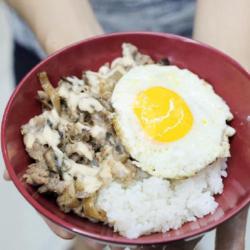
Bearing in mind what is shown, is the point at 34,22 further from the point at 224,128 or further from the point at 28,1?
the point at 224,128

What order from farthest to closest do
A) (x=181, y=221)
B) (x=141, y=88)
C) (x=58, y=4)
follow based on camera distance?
(x=58, y=4)
(x=141, y=88)
(x=181, y=221)

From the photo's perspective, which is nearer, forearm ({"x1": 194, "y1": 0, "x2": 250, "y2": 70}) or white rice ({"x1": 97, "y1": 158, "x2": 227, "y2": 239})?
white rice ({"x1": 97, "y1": 158, "x2": 227, "y2": 239})

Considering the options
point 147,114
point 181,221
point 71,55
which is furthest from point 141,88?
point 181,221

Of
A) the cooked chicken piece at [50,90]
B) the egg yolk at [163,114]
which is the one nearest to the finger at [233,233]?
the egg yolk at [163,114]

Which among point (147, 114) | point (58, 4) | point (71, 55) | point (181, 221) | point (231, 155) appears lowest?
point (181, 221)

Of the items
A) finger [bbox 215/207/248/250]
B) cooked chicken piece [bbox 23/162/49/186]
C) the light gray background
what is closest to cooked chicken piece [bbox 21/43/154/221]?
cooked chicken piece [bbox 23/162/49/186]

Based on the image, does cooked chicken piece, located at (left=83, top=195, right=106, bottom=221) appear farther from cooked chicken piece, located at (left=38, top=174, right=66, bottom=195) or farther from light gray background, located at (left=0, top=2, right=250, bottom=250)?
light gray background, located at (left=0, top=2, right=250, bottom=250)

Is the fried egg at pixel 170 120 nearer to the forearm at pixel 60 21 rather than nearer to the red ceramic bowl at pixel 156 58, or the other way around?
the red ceramic bowl at pixel 156 58
